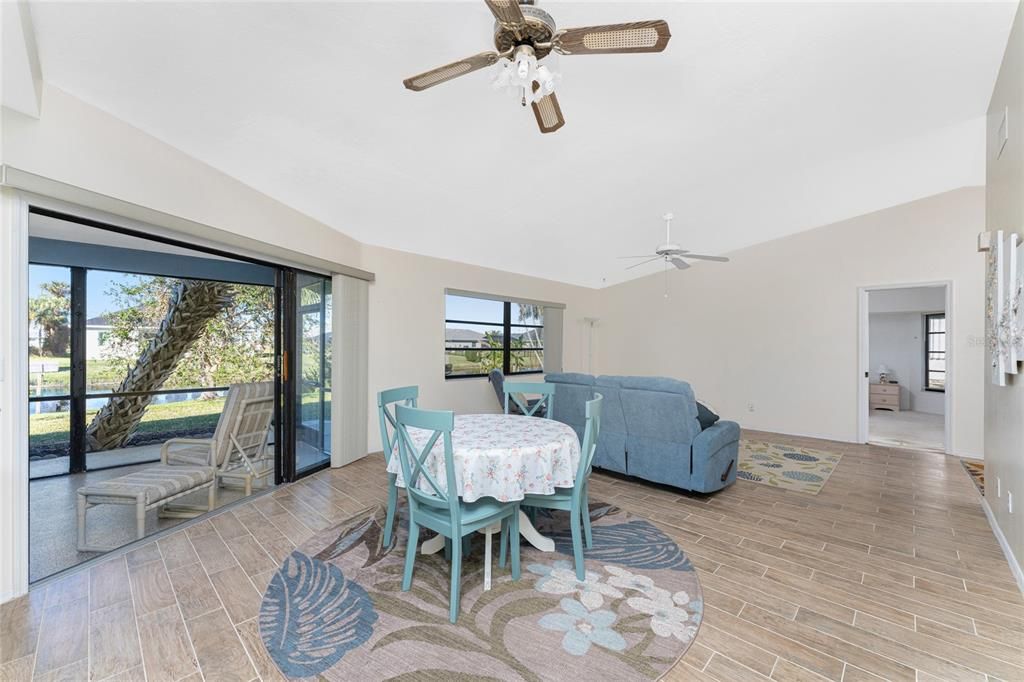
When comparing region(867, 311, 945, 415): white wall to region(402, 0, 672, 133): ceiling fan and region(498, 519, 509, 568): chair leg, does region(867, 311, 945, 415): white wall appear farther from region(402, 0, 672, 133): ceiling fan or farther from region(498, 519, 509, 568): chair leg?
region(402, 0, 672, 133): ceiling fan

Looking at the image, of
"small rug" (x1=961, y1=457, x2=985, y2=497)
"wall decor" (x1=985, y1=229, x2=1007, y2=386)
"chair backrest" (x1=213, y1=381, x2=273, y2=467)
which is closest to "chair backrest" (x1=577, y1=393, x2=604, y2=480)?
"wall decor" (x1=985, y1=229, x2=1007, y2=386)

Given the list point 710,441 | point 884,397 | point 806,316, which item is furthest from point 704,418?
point 884,397

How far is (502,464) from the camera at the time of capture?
209 centimetres

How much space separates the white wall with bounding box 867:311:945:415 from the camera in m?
8.11

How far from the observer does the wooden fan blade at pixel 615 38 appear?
151 centimetres

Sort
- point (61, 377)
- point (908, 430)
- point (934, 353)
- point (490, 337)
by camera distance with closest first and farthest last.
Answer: point (61, 377), point (908, 430), point (490, 337), point (934, 353)

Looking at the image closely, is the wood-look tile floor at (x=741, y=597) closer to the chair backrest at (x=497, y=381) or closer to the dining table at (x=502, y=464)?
the dining table at (x=502, y=464)

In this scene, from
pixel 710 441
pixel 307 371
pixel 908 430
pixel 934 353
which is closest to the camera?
pixel 710 441

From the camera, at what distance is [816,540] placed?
2.75 meters

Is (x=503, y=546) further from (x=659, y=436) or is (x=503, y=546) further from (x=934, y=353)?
(x=934, y=353)

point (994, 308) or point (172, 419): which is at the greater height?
point (994, 308)

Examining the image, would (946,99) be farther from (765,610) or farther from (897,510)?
(765,610)

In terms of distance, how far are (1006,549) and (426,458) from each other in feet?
11.6

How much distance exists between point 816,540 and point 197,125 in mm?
4681
